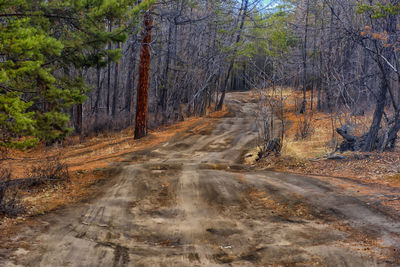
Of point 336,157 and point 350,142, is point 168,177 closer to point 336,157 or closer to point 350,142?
point 336,157

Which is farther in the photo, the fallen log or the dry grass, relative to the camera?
the fallen log

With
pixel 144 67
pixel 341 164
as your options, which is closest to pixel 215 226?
pixel 341 164

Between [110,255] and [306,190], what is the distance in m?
5.53

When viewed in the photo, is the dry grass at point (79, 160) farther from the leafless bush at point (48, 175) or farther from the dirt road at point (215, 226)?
the dirt road at point (215, 226)

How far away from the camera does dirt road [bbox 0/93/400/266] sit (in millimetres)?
5160

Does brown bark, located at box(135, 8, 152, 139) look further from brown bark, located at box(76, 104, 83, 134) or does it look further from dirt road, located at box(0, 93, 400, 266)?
dirt road, located at box(0, 93, 400, 266)

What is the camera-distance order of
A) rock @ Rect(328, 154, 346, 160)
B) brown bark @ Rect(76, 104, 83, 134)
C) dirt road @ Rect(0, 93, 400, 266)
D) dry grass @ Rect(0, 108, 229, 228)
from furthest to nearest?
1. brown bark @ Rect(76, 104, 83, 134)
2. rock @ Rect(328, 154, 346, 160)
3. dry grass @ Rect(0, 108, 229, 228)
4. dirt road @ Rect(0, 93, 400, 266)

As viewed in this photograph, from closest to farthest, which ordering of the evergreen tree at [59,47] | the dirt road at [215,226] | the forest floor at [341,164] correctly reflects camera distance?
1. the dirt road at [215,226]
2. the evergreen tree at [59,47]
3. the forest floor at [341,164]

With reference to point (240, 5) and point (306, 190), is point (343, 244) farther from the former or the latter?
point (240, 5)

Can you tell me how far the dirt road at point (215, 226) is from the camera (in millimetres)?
5160

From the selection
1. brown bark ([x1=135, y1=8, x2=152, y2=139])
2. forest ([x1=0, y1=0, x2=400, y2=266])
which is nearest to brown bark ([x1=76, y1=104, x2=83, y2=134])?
forest ([x1=0, y1=0, x2=400, y2=266])

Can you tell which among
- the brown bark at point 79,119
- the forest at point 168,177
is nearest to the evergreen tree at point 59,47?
the forest at point 168,177

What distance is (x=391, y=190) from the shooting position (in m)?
8.69

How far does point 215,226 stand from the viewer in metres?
6.82
